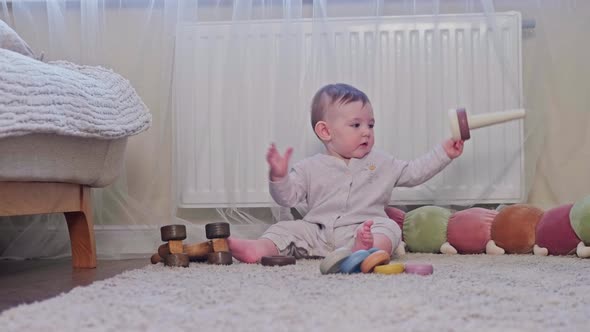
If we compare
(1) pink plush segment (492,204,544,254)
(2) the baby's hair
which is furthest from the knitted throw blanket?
(1) pink plush segment (492,204,544,254)

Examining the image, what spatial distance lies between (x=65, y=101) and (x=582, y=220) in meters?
1.03

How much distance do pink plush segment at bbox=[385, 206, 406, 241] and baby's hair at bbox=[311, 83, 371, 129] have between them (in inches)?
10.6

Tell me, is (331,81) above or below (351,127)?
above

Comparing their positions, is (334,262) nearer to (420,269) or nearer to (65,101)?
(420,269)

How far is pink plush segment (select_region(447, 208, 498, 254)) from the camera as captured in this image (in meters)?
1.61

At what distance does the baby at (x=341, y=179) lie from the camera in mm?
1572

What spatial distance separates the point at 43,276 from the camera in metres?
1.42

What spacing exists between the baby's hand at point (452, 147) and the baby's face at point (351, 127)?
0.17m

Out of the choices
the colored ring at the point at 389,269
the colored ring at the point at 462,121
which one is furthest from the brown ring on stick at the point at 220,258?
the colored ring at the point at 462,121

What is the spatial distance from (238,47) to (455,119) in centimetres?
57

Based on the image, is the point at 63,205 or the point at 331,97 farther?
the point at 331,97

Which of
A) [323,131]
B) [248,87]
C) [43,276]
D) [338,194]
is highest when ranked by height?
[248,87]

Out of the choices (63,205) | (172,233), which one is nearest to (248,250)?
(172,233)

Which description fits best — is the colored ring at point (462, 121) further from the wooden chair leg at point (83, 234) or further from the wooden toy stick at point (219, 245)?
the wooden chair leg at point (83, 234)
